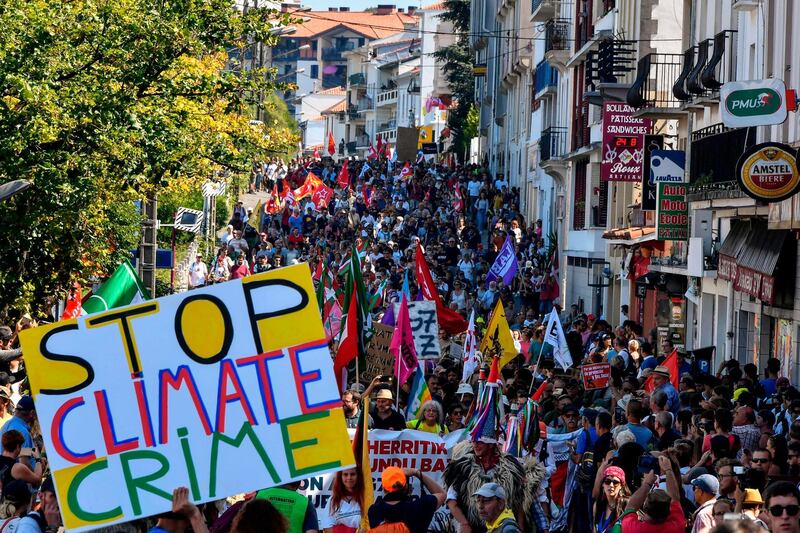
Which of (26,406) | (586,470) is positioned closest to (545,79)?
(586,470)

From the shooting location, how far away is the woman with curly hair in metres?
10.3

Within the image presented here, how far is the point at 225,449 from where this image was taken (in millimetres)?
7973

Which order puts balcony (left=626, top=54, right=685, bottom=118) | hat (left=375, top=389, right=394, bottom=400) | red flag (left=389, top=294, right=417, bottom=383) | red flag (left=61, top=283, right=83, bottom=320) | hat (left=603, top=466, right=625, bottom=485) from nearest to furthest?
hat (left=603, top=466, right=625, bottom=485) → hat (left=375, top=389, right=394, bottom=400) → red flag (left=389, top=294, right=417, bottom=383) → red flag (left=61, top=283, right=83, bottom=320) → balcony (left=626, top=54, right=685, bottom=118)

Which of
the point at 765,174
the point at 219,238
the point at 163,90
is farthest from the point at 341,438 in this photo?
the point at 219,238

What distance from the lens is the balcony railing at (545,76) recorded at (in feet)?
159

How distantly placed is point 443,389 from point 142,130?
537 centimetres

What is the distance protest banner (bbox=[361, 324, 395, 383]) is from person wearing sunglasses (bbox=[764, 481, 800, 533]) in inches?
420

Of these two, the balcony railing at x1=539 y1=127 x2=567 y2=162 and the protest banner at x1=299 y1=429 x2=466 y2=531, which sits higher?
the balcony railing at x1=539 y1=127 x2=567 y2=162

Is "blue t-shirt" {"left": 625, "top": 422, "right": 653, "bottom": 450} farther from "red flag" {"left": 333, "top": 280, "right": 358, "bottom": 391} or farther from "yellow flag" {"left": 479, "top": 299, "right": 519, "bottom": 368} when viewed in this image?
"yellow flag" {"left": 479, "top": 299, "right": 519, "bottom": 368}

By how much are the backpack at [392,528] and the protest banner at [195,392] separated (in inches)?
54.7

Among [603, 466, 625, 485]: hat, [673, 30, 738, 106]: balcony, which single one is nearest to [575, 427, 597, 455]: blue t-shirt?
[603, 466, 625, 485]: hat

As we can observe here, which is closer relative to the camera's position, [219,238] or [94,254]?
[94,254]

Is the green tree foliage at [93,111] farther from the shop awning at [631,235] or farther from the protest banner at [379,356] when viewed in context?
the shop awning at [631,235]

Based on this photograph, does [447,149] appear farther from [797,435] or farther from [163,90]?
[797,435]
